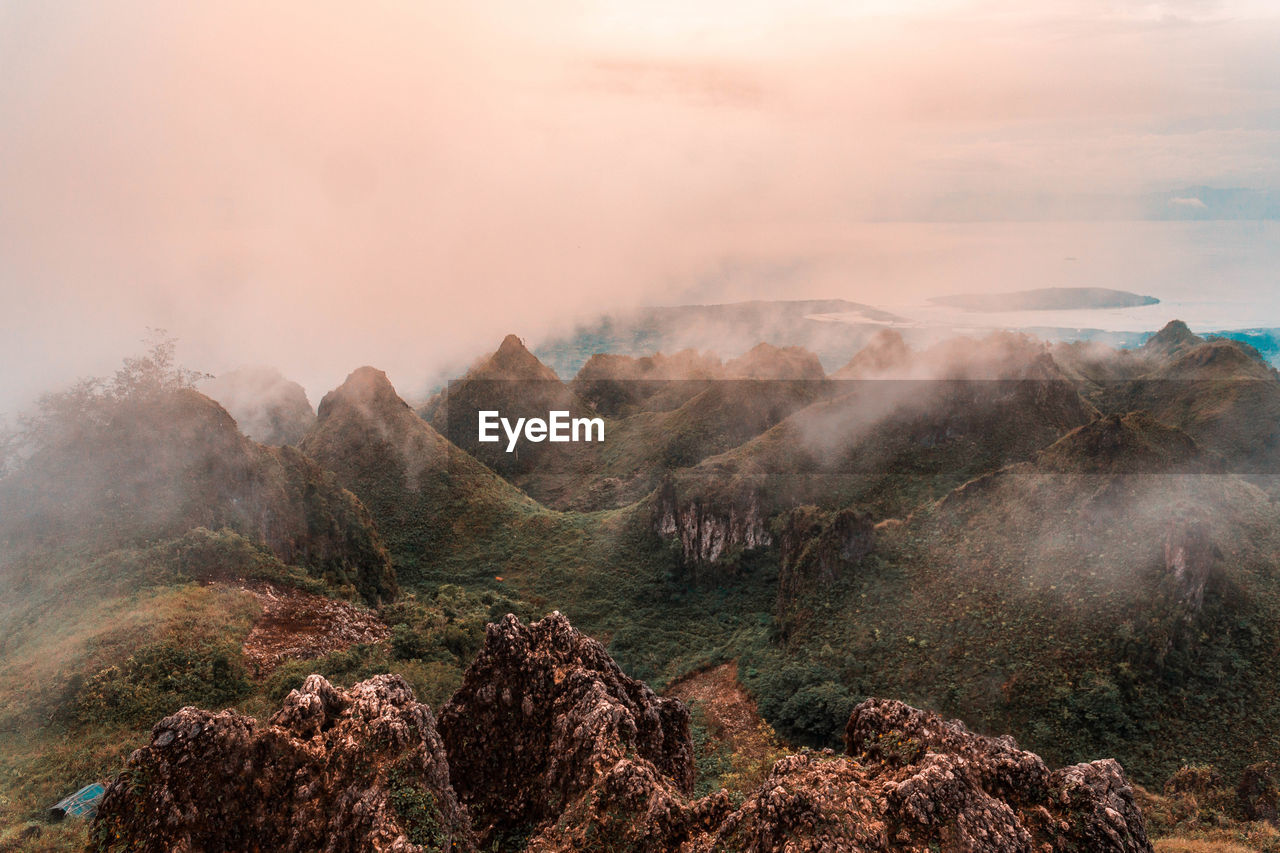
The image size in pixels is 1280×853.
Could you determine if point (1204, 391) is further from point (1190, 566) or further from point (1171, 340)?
point (1190, 566)

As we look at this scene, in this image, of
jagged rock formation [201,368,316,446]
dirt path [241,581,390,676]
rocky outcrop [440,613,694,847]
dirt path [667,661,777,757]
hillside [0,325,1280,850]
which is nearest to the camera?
rocky outcrop [440,613,694,847]

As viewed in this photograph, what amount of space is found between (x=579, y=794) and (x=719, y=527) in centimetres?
5571

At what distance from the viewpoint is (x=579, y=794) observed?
44.6ft

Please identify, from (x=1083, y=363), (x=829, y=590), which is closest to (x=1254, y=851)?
(x=829, y=590)

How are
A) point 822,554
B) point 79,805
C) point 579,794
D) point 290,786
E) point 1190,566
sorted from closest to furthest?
point 290,786 < point 579,794 < point 79,805 < point 1190,566 < point 822,554

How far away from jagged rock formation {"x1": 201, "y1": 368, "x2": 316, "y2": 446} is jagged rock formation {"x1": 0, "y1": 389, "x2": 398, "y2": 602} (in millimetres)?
55590

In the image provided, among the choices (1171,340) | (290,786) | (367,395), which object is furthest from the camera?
(1171,340)

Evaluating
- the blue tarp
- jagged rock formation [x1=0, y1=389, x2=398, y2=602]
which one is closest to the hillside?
jagged rock formation [x1=0, y1=389, x2=398, y2=602]

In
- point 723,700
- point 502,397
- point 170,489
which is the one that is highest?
point 502,397

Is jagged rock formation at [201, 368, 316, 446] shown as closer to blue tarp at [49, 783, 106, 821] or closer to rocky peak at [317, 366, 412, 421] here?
rocky peak at [317, 366, 412, 421]

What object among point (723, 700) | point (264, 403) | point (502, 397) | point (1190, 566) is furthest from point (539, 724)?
point (264, 403)

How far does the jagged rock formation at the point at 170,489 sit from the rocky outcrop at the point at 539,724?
3129 cm

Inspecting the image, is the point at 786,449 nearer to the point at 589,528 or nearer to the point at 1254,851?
the point at 589,528

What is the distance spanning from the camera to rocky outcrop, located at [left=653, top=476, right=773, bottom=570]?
67438mm
